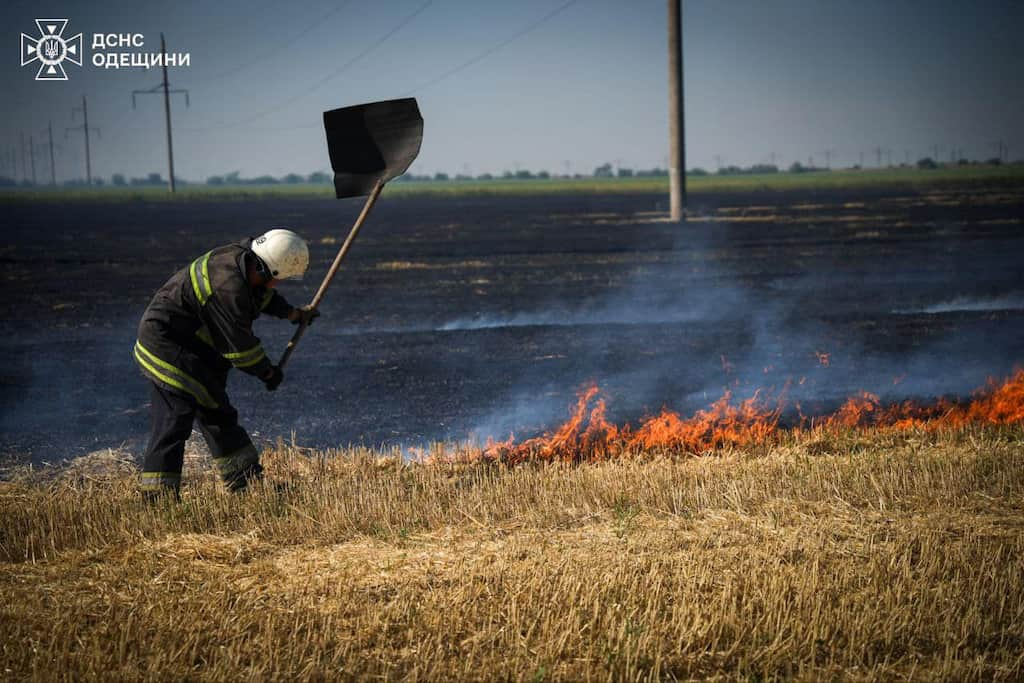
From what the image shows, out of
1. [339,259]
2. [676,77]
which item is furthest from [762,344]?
[676,77]

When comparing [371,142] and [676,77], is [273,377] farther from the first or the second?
[676,77]

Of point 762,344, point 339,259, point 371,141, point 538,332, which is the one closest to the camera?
point 339,259

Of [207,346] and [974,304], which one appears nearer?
[207,346]

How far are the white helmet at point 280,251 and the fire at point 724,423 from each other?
85.1 inches

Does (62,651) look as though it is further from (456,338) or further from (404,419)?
(456,338)

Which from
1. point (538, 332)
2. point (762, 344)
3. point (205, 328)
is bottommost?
point (762, 344)

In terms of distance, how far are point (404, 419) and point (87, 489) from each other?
10.7 feet

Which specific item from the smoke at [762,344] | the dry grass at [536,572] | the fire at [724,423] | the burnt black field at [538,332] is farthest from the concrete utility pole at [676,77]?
the dry grass at [536,572]

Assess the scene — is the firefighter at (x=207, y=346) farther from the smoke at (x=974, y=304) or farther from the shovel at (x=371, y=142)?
the smoke at (x=974, y=304)

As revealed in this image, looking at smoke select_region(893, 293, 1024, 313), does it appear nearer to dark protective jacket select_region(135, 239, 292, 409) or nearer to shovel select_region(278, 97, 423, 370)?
shovel select_region(278, 97, 423, 370)

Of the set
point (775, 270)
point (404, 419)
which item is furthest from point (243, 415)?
point (775, 270)

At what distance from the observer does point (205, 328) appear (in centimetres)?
661

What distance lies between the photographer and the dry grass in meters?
4.63

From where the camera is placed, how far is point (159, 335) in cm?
653
